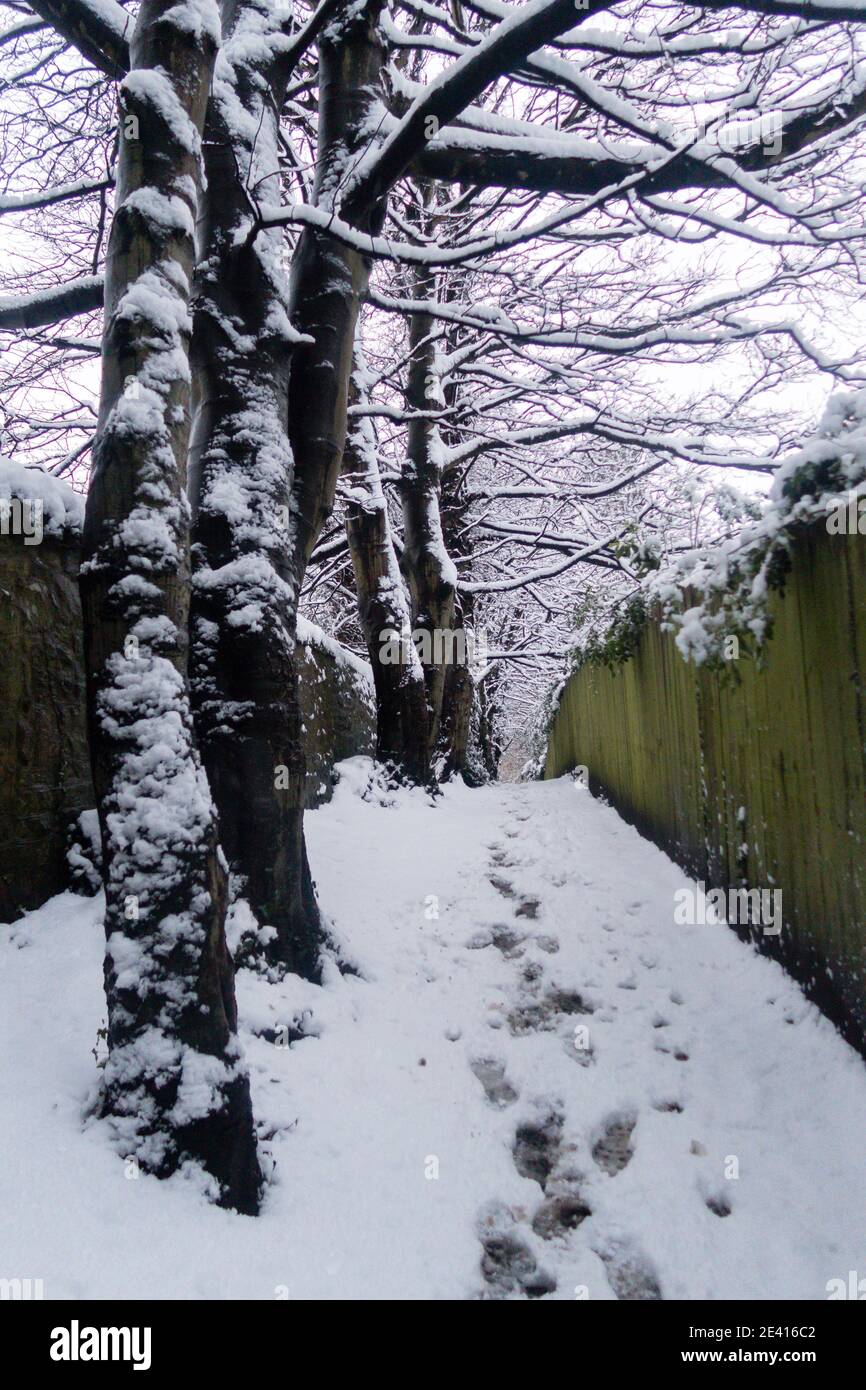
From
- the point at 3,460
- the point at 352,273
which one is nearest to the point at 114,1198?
the point at 3,460

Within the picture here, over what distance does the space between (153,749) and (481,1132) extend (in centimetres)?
180

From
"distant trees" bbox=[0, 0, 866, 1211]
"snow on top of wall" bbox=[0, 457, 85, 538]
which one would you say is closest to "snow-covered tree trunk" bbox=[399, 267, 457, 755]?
"distant trees" bbox=[0, 0, 866, 1211]

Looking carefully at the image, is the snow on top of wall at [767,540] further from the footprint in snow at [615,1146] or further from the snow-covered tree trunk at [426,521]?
the snow-covered tree trunk at [426,521]

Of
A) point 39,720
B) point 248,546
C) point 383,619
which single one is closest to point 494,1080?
Answer: point 39,720

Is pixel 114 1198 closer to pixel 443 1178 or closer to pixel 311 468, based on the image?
pixel 443 1178

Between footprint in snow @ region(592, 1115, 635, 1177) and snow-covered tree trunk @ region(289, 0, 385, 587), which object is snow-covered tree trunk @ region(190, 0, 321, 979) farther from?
footprint in snow @ region(592, 1115, 635, 1177)

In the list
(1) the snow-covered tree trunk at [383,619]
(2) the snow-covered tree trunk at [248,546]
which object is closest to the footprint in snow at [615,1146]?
(2) the snow-covered tree trunk at [248,546]

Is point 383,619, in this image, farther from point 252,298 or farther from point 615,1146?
point 615,1146

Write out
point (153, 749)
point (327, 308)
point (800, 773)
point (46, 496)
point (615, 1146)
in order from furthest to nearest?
point (327, 308) < point (46, 496) < point (800, 773) < point (615, 1146) < point (153, 749)

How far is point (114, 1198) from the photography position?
1911 mm

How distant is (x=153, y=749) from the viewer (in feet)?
7.37

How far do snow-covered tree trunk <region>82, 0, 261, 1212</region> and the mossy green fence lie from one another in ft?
6.82

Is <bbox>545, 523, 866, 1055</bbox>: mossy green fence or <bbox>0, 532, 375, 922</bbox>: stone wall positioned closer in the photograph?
<bbox>545, 523, 866, 1055</bbox>: mossy green fence

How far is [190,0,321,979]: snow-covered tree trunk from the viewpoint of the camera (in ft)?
10.8
